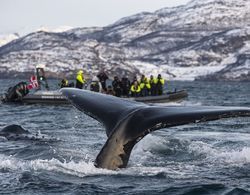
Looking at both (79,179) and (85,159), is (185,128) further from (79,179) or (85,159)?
(79,179)

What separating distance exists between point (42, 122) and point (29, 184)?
13.1 metres

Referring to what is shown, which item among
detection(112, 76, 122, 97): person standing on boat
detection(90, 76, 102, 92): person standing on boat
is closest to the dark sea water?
detection(90, 76, 102, 92): person standing on boat

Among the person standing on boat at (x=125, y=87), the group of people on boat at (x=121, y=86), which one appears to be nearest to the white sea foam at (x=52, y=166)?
the group of people on boat at (x=121, y=86)

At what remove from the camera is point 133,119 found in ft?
27.0

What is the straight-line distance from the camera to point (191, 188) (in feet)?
27.7

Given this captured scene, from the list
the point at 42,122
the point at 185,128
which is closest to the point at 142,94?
the point at 42,122

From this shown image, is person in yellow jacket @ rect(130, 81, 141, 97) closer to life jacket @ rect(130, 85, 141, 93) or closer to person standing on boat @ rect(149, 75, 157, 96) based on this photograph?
life jacket @ rect(130, 85, 141, 93)

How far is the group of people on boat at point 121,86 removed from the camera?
31828mm

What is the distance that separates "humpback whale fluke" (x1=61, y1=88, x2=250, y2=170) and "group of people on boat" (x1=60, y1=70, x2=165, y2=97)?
22.7 meters

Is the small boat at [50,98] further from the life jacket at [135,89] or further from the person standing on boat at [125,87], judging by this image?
the person standing on boat at [125,87]

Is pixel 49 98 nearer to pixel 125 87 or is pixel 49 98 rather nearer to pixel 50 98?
pixel 50 98

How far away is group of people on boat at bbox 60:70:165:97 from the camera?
31828 mm

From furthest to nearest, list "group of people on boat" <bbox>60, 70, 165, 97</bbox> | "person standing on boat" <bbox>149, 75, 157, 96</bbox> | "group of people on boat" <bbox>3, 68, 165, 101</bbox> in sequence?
"person standing on boat" <bbox>149, 75, 157, 96</bbox>, "group of people on boat" <bbox>3, 68, 165, 101</bbox>, "group of people on boat" <bbox>60, 70, 165, 97</bbox>

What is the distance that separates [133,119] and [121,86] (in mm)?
24755
